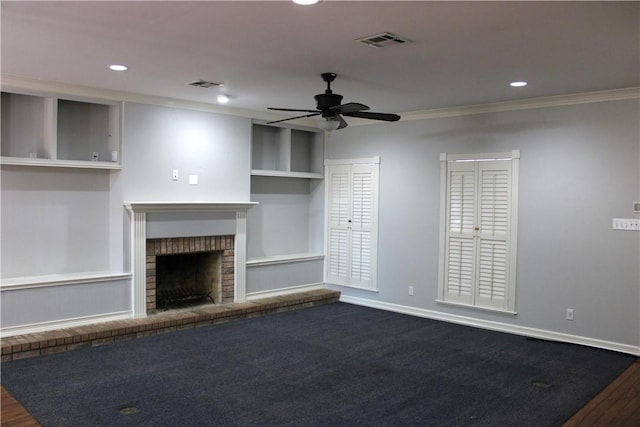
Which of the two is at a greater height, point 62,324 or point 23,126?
point 23,126

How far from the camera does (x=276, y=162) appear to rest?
24.3 ft

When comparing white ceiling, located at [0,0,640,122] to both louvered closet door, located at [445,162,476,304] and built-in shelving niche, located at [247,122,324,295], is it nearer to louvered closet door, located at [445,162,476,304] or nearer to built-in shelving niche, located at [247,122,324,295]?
louvered closet door, located at [445,162,476,304]

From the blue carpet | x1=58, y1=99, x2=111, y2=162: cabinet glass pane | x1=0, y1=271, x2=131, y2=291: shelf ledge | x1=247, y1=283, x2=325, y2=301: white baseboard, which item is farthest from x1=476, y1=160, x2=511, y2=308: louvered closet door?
x1=58, y1=99, x2=111, y2=162: cabinet glass pane

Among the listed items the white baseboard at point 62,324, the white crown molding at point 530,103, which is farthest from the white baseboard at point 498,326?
the white baseboard at point 62,324

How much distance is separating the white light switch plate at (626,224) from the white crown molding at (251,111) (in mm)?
1150

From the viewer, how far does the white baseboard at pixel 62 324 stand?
4.82 meters

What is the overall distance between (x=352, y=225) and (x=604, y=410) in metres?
3.99

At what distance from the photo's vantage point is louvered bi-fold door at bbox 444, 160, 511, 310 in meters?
5.78

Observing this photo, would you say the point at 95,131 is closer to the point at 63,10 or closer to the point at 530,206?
the point at 63,10

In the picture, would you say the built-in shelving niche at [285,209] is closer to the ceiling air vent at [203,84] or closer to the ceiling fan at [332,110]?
the ceiling air vent at [203,84]

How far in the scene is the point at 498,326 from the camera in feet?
19.1

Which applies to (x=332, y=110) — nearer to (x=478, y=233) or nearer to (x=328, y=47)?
(x=328, y=47)

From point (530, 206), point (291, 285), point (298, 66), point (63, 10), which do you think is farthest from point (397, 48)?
point (291, 285)

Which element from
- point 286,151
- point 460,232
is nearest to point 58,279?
point 286,151
